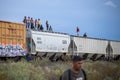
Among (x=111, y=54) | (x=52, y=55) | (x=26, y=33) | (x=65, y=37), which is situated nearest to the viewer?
(x=26, y=33)

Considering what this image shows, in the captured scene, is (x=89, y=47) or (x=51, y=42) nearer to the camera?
(x=51, y=42)

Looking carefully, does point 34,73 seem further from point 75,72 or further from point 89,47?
point 89,47

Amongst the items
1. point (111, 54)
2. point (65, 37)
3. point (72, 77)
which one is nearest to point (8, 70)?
point (72, 77)

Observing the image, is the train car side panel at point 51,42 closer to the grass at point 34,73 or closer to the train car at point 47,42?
the train car at point 47,42

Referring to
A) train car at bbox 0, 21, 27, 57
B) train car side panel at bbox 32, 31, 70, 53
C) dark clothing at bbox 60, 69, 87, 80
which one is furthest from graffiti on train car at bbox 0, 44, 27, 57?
dark clothing at bbox 60, 69, 87, 80

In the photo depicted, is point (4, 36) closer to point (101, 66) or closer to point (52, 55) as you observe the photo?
point (52, 55)

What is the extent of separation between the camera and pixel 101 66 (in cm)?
1819

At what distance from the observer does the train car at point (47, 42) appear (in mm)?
28047

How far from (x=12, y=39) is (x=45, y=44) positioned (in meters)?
4.63

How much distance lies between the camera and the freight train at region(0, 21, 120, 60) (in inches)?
997

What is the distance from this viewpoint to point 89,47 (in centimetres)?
3731

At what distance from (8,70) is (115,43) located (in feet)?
115

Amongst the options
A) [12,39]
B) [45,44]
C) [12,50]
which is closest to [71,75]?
[12,50]

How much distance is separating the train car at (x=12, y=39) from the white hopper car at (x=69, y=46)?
1.15 metres
